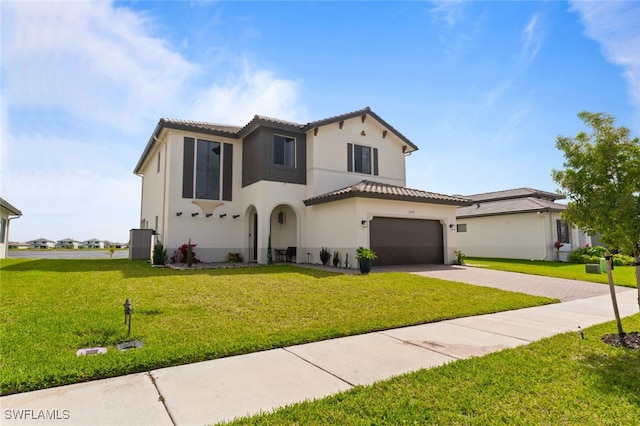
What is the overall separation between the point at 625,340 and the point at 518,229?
20701 mm

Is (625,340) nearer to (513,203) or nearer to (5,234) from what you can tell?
(513,203)

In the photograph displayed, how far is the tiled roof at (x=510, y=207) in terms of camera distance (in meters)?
22.6

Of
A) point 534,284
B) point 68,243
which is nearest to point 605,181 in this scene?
point 534,284

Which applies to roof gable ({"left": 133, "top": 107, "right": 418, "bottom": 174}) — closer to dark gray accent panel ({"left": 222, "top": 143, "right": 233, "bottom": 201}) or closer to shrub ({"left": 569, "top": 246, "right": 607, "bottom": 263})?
dark gray accent panel ({"left": 222, "top": 143, "right": 233, "bottom": 201})

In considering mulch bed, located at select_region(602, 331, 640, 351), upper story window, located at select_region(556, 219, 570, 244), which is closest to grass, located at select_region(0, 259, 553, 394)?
mulch bed, located at select_region(602, 331, 640, 351)

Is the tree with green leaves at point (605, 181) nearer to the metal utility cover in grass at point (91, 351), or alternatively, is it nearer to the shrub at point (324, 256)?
the metal utility cover in grass at point (91, 351)

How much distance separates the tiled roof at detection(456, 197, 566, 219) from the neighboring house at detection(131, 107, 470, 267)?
8.17 metres

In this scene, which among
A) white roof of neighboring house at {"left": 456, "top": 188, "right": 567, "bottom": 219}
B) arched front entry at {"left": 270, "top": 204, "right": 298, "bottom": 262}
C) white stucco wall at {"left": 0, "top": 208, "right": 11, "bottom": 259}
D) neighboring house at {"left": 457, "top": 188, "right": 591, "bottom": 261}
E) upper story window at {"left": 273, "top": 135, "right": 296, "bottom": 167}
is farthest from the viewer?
white roof of neighboring house at {"left": 456, "top": 188, "right": 567, "bottom": 219}

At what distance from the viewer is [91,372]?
371cm

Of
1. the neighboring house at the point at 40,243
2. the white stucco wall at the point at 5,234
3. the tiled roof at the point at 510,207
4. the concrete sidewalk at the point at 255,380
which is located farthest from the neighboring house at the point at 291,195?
the neighboring house at the point at 40,243

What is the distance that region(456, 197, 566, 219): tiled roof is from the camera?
22.6 metres

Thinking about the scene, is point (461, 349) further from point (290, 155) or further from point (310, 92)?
point (290, 155)

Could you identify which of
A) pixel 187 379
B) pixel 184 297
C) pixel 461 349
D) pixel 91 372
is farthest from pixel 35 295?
pixel 461 349

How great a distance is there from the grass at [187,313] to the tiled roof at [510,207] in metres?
15.5
